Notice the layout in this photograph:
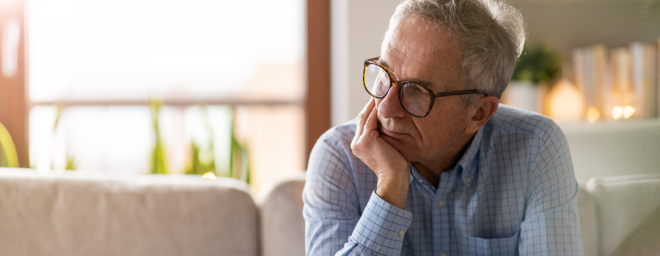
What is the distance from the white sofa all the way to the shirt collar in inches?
15.5

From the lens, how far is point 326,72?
216 centimetres

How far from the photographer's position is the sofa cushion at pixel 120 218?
4.07 feet

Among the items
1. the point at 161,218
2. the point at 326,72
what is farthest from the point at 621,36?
the point at 161,218

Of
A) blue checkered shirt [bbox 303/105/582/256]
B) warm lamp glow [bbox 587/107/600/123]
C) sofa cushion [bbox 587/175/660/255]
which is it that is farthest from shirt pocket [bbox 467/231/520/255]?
warm lamp glow [bbox 587/107/600/123]

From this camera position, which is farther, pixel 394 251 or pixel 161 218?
pixel 161 218

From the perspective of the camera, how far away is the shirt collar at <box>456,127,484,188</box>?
110 cm

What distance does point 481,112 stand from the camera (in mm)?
1082

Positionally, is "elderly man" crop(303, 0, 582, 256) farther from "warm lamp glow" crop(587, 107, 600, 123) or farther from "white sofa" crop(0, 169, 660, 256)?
"warm lamp glow" crop(587, 107, 600, 123)

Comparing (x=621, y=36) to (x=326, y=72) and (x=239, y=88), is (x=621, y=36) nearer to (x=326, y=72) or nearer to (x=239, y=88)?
(x=326, y=72)

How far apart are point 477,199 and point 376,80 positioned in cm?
38

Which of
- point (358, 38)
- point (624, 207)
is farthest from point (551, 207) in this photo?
point (358, 38)

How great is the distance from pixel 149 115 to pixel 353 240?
181 centimetres

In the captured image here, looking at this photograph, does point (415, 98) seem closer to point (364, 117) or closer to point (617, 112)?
point (364, 117)

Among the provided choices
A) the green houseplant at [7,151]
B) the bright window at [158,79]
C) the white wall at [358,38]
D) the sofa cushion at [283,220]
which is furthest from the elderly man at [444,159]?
the green houseplant at [7,151]
